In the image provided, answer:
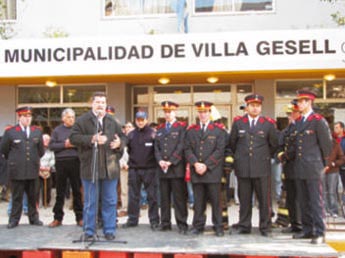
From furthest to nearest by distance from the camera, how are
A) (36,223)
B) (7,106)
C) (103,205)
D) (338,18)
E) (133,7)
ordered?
(133,7) < (7,106) < (338,18) < (36,223) < (103,205)

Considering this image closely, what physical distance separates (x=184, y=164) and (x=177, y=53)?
404 cm

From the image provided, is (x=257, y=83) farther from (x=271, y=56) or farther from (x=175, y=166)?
(x=175, y=166)

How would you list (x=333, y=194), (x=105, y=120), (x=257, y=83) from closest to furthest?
(x=105, y=120)
(x=333, y=194)
(x=257, y=83)

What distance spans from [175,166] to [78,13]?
7635 millimetres

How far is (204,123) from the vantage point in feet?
23.7

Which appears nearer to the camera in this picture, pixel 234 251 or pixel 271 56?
pixel 234 251

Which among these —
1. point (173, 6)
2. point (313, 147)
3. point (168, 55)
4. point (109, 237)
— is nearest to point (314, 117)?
point (313, 147)

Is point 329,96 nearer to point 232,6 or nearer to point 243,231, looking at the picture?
point 232,6

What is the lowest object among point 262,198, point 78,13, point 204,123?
point 262,198

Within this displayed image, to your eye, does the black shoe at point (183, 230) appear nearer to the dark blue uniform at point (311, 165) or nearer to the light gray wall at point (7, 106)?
the dark blue uniform at point (311, 165)

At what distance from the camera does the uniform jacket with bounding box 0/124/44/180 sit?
7820 millimetres

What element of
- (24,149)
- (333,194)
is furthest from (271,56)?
(24,149)

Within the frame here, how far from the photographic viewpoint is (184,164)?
7.34m

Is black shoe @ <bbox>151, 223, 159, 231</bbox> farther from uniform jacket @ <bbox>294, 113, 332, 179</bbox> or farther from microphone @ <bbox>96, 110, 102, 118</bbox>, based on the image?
uniform jacket @ <bbox>294, 113, 332, 179</bbox>
